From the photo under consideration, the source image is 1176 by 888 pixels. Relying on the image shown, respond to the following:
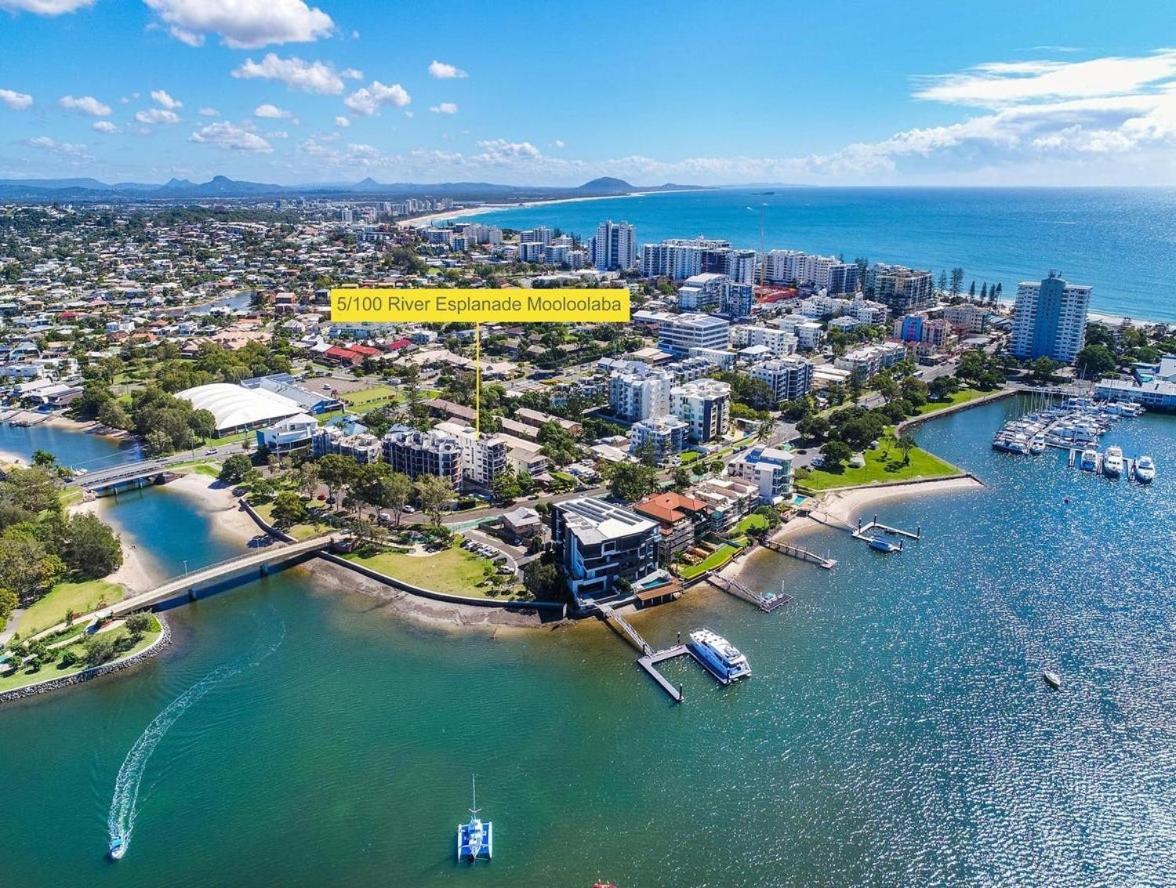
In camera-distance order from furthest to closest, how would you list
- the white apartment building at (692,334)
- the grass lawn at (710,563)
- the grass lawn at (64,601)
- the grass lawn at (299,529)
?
1. the white apartment building at (692,334)
2. the grass lawn at (299,529)
3. the grass lawn at (710,563)
4. the grass lawn at (64,601)

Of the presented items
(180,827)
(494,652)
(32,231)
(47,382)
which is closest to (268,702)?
(180,827)

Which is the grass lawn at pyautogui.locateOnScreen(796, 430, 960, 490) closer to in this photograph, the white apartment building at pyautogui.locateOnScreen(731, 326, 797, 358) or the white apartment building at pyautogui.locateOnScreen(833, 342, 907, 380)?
the white apartment building at pyautogui.locateOnScreen(833, 342, 907, 380)

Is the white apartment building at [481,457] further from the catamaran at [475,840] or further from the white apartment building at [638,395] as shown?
the catamaran at [475,840]

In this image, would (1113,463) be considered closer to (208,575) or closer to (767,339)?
(767,339)

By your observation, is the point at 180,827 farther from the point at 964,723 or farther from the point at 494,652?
the point at 964,723

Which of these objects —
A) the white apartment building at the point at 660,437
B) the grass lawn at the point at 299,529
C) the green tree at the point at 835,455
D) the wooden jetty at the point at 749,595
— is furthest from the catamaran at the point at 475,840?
the green tree at the point at 835,455

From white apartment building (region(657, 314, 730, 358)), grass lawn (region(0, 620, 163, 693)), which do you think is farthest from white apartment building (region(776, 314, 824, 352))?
grass lawn (region(0, 620, 163, 693))
